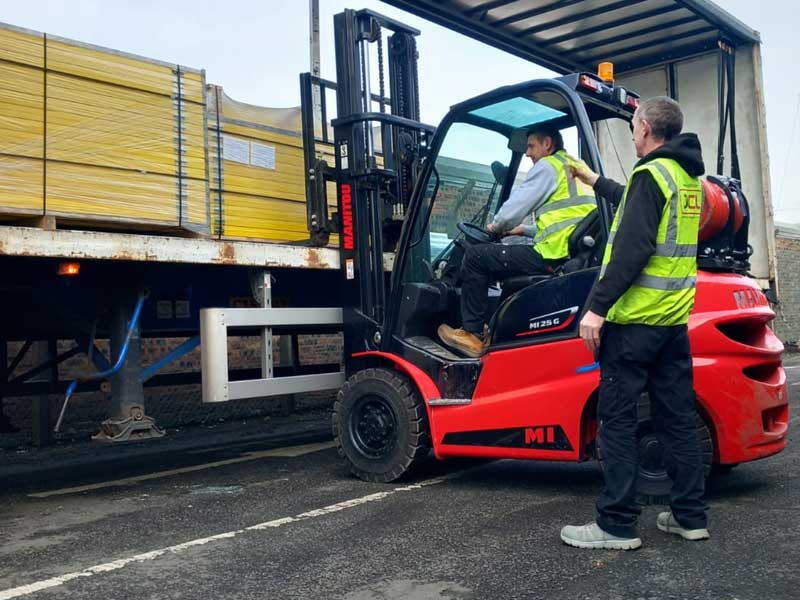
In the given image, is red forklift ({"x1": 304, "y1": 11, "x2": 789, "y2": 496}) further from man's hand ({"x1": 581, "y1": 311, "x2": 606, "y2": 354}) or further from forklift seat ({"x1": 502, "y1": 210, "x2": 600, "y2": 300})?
man's hand ({"x1": 581, "y1": 311, "x2": 606, "y2": 354})

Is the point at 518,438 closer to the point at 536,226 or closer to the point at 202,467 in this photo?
the point at 536,226

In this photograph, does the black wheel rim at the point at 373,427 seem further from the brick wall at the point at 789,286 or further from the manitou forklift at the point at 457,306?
the brick wall at the point at 789,286

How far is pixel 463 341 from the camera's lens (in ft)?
16.6

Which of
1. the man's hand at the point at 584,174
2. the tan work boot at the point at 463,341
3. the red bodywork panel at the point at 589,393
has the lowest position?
the red bodywork panel at the point at 589,393

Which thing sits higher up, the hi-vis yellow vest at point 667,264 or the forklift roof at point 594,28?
the forklift roof at point 594,28

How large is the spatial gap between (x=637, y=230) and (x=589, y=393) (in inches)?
43.1

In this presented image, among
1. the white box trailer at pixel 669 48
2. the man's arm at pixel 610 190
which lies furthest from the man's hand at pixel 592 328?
the white box trailer at pixel 669 48

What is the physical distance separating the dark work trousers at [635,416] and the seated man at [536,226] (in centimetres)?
107

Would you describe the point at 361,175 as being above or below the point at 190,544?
above

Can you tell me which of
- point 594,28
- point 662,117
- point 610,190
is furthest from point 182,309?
point 594,28

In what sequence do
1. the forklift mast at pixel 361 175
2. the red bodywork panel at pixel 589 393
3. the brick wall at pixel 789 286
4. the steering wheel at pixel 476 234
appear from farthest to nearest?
the brick wall at pixel 789 286 < the forklift mast at pixel 361 175 < the steering wheel at pixel 476 234 < the red bodywork panel at pixel 589 393

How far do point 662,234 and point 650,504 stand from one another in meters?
1.43

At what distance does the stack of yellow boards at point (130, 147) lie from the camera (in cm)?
478

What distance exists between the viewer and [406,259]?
5.41 meters
